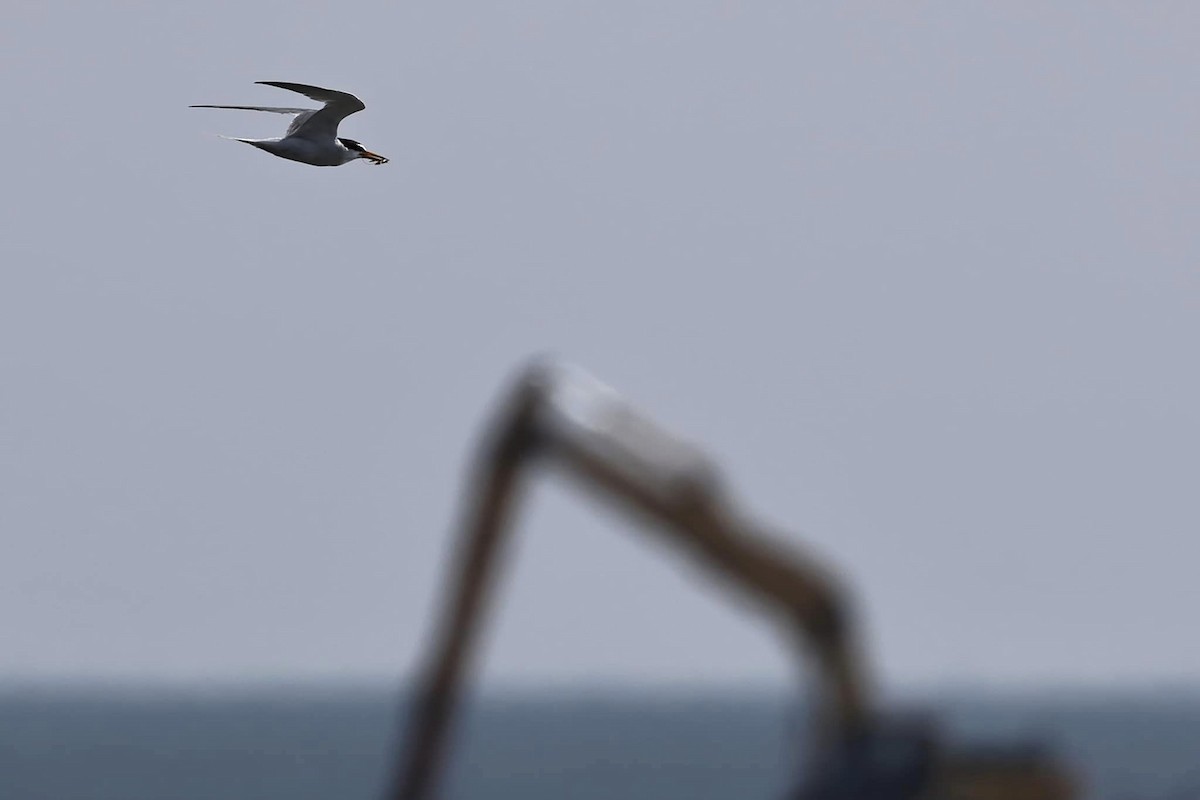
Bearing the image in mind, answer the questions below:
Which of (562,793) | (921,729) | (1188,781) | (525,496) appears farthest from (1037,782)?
(562,793)

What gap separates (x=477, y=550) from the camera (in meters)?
35.2

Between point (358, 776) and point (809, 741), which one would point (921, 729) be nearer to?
point (809, 741)

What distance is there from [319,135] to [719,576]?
13.5 meters

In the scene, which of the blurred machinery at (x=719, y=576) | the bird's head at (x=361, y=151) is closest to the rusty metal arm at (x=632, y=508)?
the blurred machinery at (x=719, y=576)

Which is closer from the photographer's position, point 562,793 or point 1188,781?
point 1188,781

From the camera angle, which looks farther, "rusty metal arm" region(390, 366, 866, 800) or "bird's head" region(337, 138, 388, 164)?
"bird's head" region(337, 138, 388, 164)

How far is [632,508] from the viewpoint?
108 ft

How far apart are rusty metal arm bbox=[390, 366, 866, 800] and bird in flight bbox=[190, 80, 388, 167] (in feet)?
28.3

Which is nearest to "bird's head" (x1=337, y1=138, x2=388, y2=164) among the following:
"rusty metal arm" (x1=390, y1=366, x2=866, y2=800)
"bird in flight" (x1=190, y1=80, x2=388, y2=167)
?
"bird in flight" (x1=190, y1=80, x2=388, y2=167)

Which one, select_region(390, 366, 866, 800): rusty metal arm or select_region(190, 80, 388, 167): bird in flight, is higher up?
select_region(190, 80, 388, 167): bird in flight

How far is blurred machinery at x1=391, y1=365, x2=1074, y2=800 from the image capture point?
31.3 meters

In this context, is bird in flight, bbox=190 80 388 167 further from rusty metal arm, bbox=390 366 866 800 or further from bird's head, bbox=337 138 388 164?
rusty metal arm, bbox=390 366 866 800

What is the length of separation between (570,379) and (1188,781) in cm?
13501

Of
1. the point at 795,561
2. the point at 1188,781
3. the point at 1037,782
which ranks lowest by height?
the point at 1037,782
